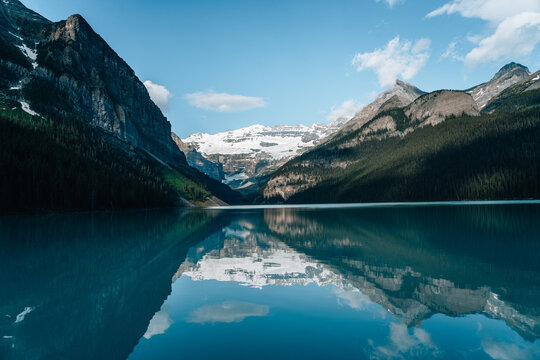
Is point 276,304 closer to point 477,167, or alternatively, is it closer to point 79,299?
point 79,299

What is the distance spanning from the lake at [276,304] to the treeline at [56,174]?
7165 cm

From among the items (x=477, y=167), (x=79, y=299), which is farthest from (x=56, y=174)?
(x=477, y=167)

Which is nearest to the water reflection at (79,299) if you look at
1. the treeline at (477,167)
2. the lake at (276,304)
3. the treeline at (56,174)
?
the lake at (276,304)

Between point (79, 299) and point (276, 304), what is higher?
point (79, 299)

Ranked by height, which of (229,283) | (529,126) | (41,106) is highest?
(41,106)

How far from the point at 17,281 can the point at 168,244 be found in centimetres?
1586

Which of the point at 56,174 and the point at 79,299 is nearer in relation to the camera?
the point at 79,299

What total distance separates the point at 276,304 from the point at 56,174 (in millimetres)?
98856

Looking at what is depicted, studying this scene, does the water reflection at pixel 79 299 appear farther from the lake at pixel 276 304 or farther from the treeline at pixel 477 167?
the treeline at pixel 477 167

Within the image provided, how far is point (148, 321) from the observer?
38.7 feet

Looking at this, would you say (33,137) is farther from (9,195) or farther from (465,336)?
(465,336)

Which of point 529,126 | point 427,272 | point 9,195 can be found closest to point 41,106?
point 9,195

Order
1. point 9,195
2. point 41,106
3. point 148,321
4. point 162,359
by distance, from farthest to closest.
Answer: point 41,106 < point 9,195 < point 148,321 < point 162,359

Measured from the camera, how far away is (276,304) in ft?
46.3
